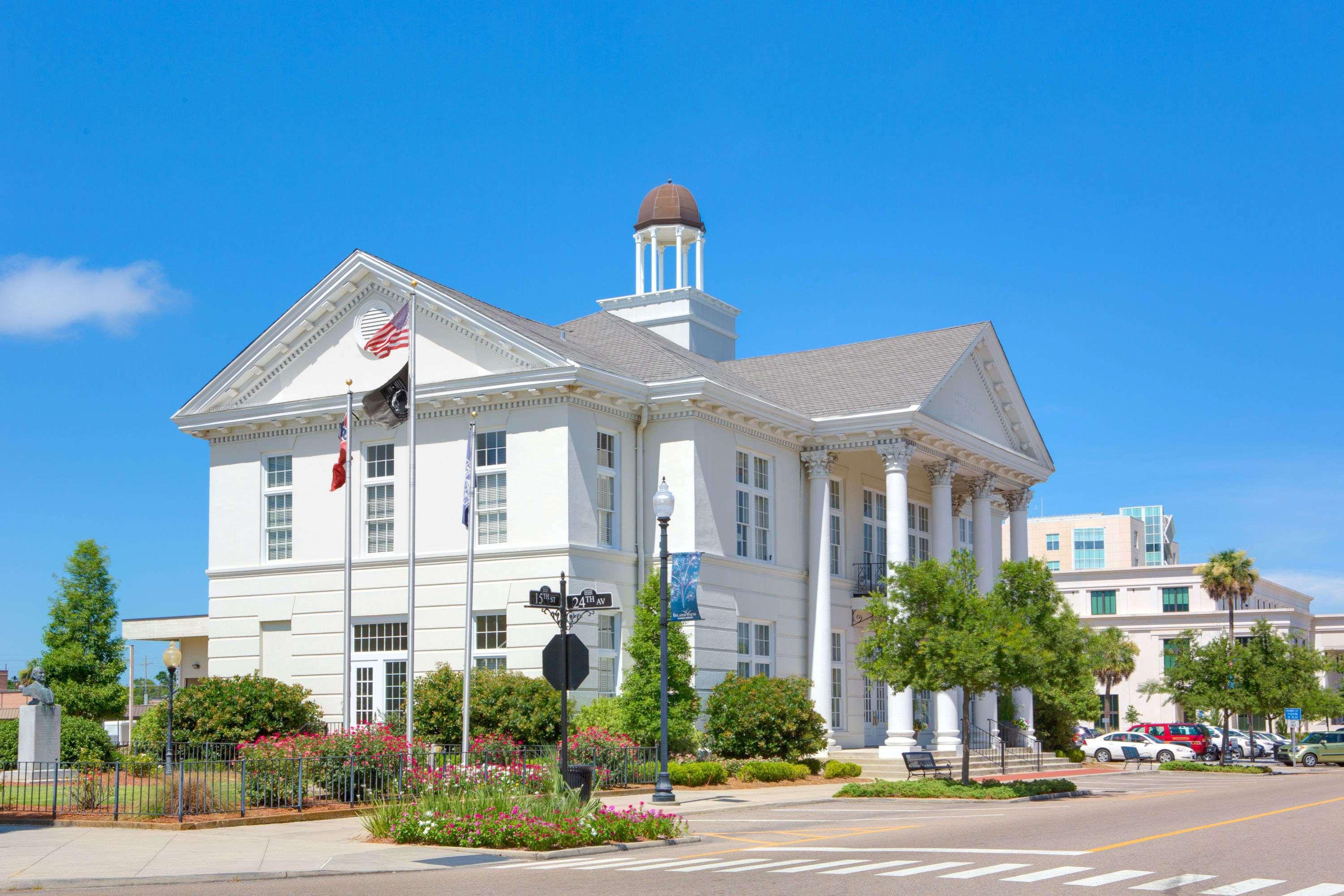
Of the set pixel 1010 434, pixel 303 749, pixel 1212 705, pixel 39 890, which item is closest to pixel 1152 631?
pixel 1212 705

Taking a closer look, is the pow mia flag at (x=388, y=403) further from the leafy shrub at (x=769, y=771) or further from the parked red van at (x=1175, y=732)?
the parked red van at (x=1175, y=732)

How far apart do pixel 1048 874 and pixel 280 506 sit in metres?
26.9

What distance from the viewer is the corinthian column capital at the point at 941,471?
40781 mm

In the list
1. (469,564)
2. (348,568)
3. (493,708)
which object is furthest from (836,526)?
(348,568)

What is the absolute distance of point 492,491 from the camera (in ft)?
114

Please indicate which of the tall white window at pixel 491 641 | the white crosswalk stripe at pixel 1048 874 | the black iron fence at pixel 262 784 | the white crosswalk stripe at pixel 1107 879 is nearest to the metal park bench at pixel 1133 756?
the tall white window at pixel 491 641

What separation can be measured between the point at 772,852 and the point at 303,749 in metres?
10.1

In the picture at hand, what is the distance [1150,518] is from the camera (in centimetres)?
15050

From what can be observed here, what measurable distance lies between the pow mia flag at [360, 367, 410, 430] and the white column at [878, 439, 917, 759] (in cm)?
1376

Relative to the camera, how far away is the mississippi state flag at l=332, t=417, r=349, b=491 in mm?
30141

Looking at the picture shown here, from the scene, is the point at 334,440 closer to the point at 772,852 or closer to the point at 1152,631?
the point at 772,852

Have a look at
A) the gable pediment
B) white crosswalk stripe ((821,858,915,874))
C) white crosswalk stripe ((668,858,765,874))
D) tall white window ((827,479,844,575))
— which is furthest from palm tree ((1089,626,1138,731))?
white crosswalk stripe ((668,858,765,874))

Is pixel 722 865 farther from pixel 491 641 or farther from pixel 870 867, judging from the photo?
pixel 491 641

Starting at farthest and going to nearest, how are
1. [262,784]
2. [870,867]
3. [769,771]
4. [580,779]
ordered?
[769,771], [262,784], [580,779], [870,867]
